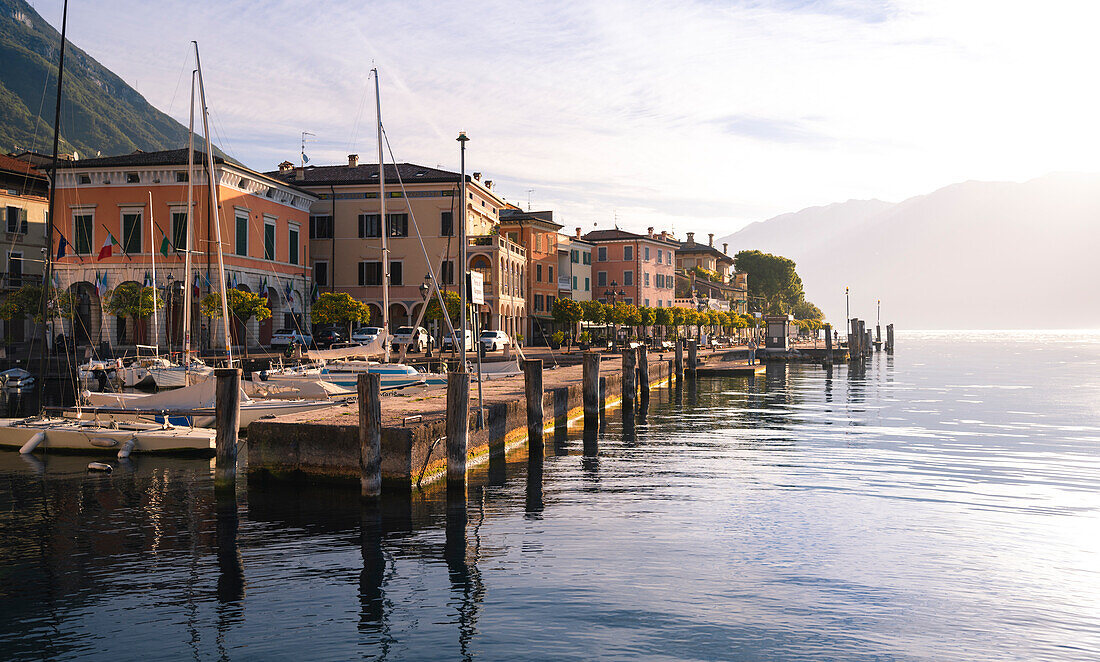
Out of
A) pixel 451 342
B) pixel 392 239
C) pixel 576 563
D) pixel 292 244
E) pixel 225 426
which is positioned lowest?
pixel 576 563

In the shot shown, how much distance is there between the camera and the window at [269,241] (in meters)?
59.0

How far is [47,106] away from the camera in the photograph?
164 m

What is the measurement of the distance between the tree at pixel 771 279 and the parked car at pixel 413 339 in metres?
109

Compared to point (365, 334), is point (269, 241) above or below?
above

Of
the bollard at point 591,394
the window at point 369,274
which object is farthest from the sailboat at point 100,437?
the window at point 369,274

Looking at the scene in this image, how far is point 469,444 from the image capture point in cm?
2067

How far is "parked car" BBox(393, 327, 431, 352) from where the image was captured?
5072 centimetres

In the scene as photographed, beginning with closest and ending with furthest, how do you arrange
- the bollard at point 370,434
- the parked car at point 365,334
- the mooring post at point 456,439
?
the bollard at point 370,434 → the mooring post at point 456,439 → the parked car at point 365,334

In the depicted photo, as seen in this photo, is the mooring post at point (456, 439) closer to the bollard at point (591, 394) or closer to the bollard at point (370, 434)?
the bollard at point (370, 434)

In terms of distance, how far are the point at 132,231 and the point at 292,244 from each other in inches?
485

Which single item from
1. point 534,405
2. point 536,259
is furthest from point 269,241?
point 534,405

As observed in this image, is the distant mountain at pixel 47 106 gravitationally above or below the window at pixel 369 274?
above

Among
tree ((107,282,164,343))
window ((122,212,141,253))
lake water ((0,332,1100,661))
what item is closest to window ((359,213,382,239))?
window ((122,212,141,253))

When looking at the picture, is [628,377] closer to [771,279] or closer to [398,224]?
[398,224]
